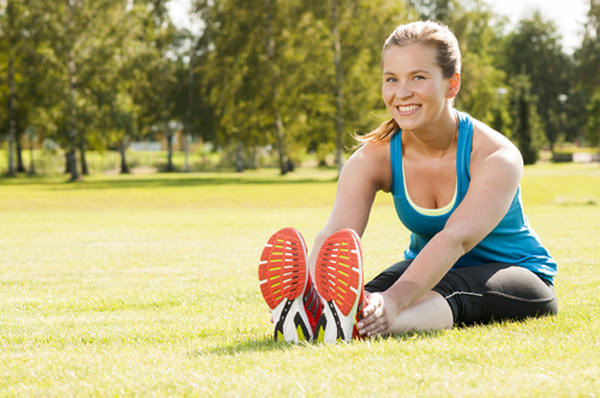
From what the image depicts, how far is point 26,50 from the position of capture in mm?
40344

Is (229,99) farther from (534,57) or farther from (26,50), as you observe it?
(534,57)

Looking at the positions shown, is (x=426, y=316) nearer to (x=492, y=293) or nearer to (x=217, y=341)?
(x=492, y=293)

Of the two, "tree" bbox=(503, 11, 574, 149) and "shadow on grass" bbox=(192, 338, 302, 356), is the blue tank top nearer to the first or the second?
"shadow on grass" bbox=(192, 338, 302, 356)

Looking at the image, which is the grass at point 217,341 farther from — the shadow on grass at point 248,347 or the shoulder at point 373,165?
the shoulder at point 373,165

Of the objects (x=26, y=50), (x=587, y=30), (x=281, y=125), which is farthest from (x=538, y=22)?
(x=26, y=50)

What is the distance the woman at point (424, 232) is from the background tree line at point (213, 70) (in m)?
34.3

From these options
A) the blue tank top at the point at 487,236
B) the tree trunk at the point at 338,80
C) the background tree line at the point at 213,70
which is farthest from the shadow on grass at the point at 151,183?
the blue tank top at the point at 487,236

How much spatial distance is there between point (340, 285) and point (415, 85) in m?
1.11

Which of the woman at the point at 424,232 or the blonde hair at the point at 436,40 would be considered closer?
the woman at the point at 424,232

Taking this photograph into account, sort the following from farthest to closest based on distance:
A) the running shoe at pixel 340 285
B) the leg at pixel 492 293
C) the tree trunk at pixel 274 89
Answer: the tree trunk at pixel 274 89
the leg at pixel 492 293
the running shoe at pixel 340 285

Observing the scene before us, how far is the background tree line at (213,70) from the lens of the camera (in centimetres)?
3716

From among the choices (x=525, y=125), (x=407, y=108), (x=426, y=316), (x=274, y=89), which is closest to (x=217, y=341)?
(x=426, y=316)

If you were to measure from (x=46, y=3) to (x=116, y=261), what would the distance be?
31.9 metres

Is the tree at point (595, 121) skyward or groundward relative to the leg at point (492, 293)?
skyward
